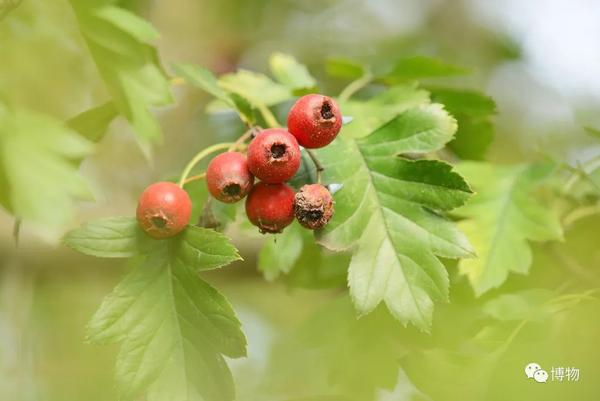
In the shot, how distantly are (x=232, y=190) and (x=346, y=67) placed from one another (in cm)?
53

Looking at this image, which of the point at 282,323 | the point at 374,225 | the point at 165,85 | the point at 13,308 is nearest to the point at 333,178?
the point at 374,225

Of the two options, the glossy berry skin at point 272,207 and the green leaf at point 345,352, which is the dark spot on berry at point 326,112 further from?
the green leaf at point 345,352

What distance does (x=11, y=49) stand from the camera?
0.98 m

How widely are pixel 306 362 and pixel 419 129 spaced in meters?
0.59

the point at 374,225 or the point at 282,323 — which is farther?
the point at 282,323

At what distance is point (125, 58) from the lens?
757 millimetres

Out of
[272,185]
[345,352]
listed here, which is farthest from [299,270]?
[272,185]

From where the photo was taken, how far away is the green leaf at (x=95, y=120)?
87 centimetres

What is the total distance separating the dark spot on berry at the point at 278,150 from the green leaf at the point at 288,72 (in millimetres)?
439

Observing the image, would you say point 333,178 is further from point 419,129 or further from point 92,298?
point 92,298

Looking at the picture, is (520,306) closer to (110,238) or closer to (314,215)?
(314,215)

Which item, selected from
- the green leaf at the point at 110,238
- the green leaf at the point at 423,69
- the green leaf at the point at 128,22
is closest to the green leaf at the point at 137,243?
the green leaf at the point at 110,238

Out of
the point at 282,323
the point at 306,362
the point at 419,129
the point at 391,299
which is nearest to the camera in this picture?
the point at 391,299

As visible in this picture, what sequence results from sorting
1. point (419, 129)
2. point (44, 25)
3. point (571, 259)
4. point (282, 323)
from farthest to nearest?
point (282, 323)
point (571, 259)
point (44, 25)
point (419, 129)
